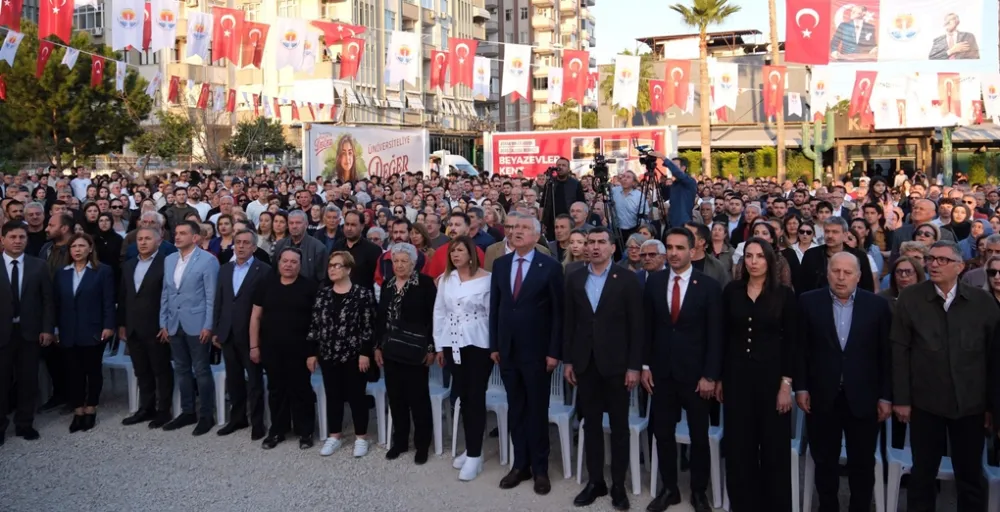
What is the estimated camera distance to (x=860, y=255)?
6168mm

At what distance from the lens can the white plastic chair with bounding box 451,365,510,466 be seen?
5.77 m

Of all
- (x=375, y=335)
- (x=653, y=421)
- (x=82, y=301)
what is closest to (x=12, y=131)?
(x=82, y=301)

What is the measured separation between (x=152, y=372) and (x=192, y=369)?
44 cm

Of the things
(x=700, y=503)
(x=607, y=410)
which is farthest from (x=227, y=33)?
(x=700, y=503)

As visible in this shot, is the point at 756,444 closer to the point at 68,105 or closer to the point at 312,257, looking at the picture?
the point at 312,257

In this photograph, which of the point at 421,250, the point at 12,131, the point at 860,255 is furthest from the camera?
the point at 12,131

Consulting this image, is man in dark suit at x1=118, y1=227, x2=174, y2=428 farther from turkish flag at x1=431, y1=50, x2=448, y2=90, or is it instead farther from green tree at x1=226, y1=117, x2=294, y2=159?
green tree at x1=226, y1=117, x2=294, y2=159

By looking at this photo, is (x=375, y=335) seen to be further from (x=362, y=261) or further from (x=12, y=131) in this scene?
(x=12, y=131)

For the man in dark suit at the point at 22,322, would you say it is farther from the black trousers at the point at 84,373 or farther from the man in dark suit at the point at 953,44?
the man in dark suit at the point at 953,44

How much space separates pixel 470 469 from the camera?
545cm

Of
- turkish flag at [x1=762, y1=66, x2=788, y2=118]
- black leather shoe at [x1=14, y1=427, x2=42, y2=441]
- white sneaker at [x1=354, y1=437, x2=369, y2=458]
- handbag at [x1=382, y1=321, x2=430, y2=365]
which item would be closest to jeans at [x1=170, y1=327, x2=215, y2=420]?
black leather shoe at [x1=14, y1=427, x2=42, y2=441]

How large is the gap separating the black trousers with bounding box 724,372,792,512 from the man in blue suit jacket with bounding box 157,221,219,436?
162 inches

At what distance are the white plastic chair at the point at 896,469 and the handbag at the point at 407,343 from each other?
2.92 m

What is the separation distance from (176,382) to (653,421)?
4094mm
